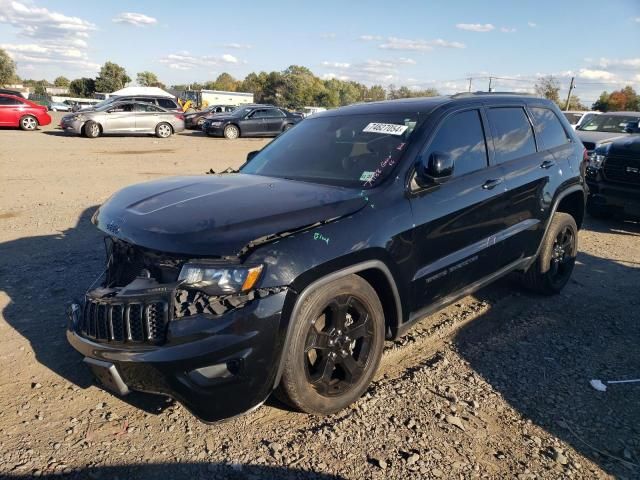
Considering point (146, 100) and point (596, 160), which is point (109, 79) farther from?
point (596, 160)

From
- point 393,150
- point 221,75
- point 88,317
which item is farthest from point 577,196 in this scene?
point 221,75

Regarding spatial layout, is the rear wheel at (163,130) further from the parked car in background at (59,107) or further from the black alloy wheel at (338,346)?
the parked car in background at (59,107)

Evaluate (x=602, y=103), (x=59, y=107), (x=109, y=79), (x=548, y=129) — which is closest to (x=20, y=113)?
(x=548, y=129)

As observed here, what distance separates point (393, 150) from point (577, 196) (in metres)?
2.79

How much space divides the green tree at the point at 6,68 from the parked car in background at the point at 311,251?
89.8 meters

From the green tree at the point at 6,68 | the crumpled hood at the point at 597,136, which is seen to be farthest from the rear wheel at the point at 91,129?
the green tree at the point at 6,68

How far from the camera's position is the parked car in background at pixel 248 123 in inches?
926

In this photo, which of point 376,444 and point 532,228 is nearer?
point 376,444

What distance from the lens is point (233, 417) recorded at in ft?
8.78

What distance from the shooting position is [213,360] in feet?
8.36

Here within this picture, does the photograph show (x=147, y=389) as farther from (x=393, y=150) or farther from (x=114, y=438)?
(x=393, y=150)

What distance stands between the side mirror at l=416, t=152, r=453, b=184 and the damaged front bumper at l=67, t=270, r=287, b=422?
1.41 meters

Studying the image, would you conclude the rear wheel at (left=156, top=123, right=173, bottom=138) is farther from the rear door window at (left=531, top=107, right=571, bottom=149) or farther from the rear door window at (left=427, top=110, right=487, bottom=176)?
the rear door window at (left=427, top=110, right=487, bottom=176)

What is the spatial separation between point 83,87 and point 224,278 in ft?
355
